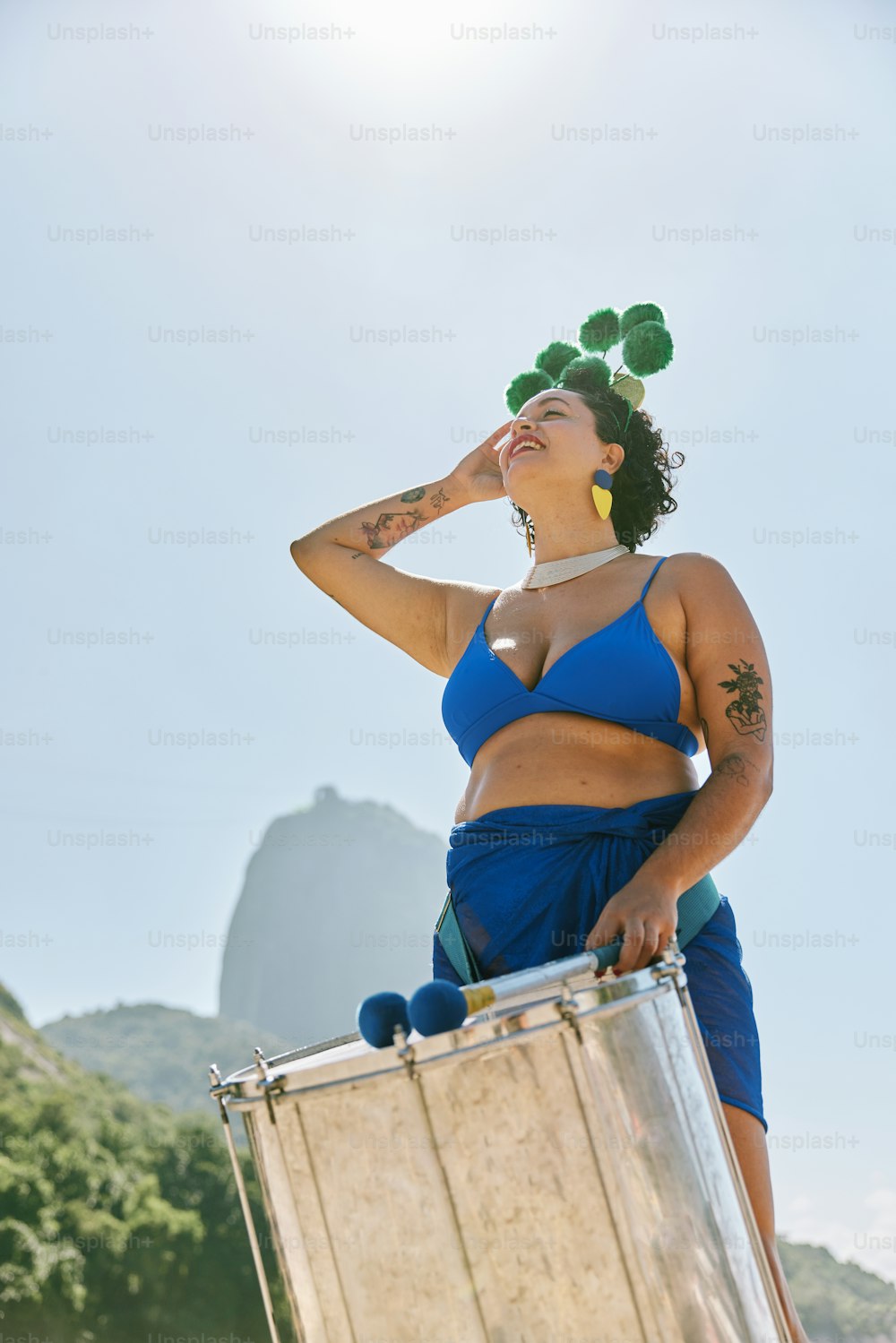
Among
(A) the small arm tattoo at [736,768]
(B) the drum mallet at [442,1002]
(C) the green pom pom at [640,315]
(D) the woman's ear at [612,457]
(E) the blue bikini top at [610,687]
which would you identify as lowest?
(B) the drum mallet at [442,1002]

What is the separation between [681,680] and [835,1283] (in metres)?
73.2

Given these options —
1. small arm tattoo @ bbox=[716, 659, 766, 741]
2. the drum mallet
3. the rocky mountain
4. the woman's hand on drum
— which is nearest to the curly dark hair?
small arm tattoo @ bbox=[716, 659, 766, 741]

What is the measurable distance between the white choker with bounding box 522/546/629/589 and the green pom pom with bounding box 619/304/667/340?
105 cm

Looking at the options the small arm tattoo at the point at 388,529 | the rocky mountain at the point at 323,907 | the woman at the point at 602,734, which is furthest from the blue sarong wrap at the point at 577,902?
the rocky mountain at the point at 323,907

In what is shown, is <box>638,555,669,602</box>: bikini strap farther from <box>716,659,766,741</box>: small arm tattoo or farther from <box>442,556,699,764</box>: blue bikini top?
<box>716,659,766,741</box>: small arm tattoo

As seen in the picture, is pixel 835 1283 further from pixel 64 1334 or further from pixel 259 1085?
pixel 259 1085

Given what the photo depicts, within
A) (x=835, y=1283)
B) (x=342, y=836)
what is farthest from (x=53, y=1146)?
(x=342, y=836)

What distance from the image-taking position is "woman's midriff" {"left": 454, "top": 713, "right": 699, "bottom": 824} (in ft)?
10.0

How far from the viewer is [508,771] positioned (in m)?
3.16

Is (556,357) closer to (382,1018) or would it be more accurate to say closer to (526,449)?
(526,449)

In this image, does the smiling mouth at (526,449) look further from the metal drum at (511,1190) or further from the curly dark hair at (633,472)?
the metal drum at (511,1190)

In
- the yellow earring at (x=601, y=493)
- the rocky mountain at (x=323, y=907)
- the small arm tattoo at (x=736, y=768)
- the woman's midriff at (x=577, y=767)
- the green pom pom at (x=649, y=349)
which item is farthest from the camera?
the rocky mountain at (x=323, y=907)

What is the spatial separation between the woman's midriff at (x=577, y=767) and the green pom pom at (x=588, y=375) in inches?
54.1

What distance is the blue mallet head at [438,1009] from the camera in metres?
2.04
